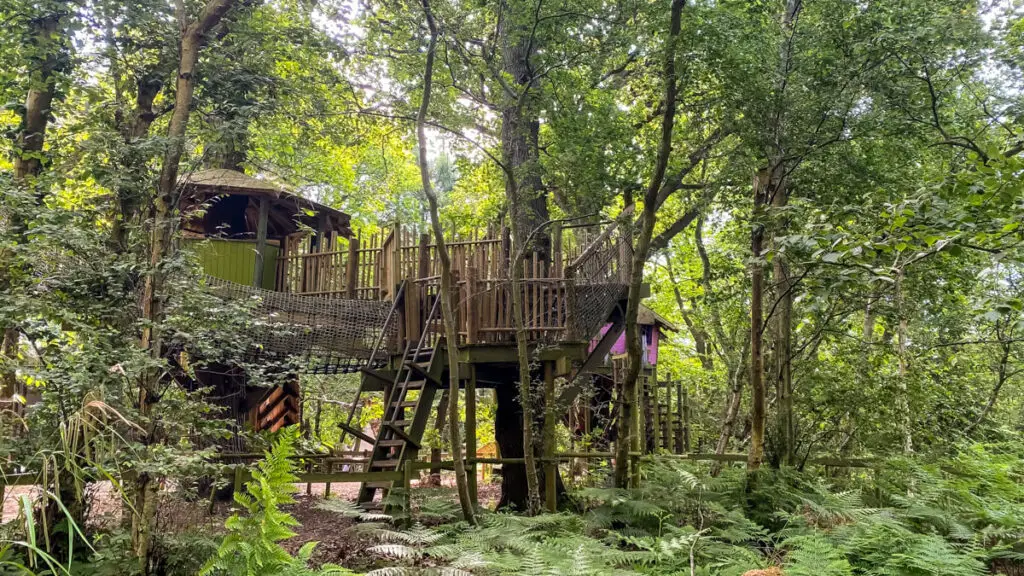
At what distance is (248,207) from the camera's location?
1280 centimetres

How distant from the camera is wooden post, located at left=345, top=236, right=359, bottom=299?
37.1ft

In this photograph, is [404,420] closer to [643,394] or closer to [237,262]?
[237,262]

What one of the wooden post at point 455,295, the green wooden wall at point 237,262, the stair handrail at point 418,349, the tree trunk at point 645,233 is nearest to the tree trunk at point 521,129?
the wooden post at point 455,295

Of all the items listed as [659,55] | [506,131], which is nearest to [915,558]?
[659,55]

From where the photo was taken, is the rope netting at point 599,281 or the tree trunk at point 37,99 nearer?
the tree trunk at point 37,99

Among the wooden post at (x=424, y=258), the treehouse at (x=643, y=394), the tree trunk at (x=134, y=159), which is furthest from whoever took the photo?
the treehouse at (x=643, y=394)

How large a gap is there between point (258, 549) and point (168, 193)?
2.89 m

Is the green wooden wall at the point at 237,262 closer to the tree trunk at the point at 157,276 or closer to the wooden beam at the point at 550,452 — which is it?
the wooden beam at the point at 550,452

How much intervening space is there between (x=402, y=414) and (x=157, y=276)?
467cm

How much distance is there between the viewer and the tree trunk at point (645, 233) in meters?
6.93

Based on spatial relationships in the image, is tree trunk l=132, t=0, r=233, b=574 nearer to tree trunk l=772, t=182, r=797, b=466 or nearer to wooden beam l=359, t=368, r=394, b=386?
wooden beam l=359, t=368, r=394, b=386

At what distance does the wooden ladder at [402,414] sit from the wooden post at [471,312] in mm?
422

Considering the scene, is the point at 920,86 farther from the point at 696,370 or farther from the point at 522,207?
the point at 696,370

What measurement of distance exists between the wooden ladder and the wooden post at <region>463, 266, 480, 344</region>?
0.42m
